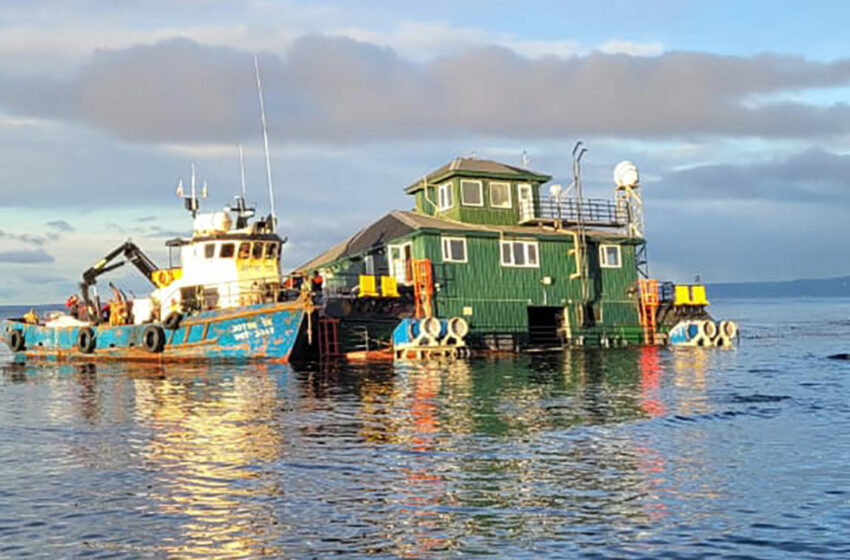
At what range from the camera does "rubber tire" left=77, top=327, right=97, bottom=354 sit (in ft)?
155

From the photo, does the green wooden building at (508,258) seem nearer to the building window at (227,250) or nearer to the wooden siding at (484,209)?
the wooden siding at (484,209)

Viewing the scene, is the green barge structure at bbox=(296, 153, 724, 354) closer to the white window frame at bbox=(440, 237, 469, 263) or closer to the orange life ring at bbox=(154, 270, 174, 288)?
the white window frame at bbox=(440, 237, 469, 263)

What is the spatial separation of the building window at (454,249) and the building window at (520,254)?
105 inches

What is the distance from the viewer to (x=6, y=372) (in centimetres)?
4500

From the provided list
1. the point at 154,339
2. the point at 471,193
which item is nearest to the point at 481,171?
the point at 471,193

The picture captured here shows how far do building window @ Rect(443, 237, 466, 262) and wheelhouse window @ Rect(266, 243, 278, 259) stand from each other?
937 cm

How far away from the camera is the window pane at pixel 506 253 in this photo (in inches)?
1937

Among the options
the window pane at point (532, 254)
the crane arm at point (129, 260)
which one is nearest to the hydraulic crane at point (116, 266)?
the crane arm at point (129, 260)

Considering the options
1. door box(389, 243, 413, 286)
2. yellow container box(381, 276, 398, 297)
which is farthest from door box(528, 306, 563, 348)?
yellow container box(381, 276, 398, 297)

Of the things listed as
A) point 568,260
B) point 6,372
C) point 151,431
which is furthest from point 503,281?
point 151,431

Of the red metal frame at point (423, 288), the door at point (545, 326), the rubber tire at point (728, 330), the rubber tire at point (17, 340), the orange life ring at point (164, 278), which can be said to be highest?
the orange life ring at point (164, 278)

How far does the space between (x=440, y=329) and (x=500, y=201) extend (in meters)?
12.3

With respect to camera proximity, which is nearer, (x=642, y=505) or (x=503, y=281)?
(x=642, y=505)

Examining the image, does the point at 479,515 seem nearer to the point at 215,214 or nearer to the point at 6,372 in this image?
the point at 215,214
